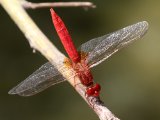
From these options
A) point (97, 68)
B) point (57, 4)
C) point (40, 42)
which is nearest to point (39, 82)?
point (40, 42)

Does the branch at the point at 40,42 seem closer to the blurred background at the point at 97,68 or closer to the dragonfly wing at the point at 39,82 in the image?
the dragonfly wing at the point at 39,82

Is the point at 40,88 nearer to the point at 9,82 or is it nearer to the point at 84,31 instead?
the point at 9,82

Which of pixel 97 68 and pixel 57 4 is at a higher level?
pixel 57 4

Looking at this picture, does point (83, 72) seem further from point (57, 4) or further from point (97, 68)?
point (97, 68)

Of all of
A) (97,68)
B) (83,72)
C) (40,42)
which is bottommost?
(97,68)

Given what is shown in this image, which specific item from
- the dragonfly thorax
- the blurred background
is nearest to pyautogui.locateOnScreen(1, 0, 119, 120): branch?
the dragonfly thorax

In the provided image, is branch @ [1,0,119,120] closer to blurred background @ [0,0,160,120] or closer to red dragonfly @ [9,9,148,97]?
red dragonfly @ [9,9,148,97]
